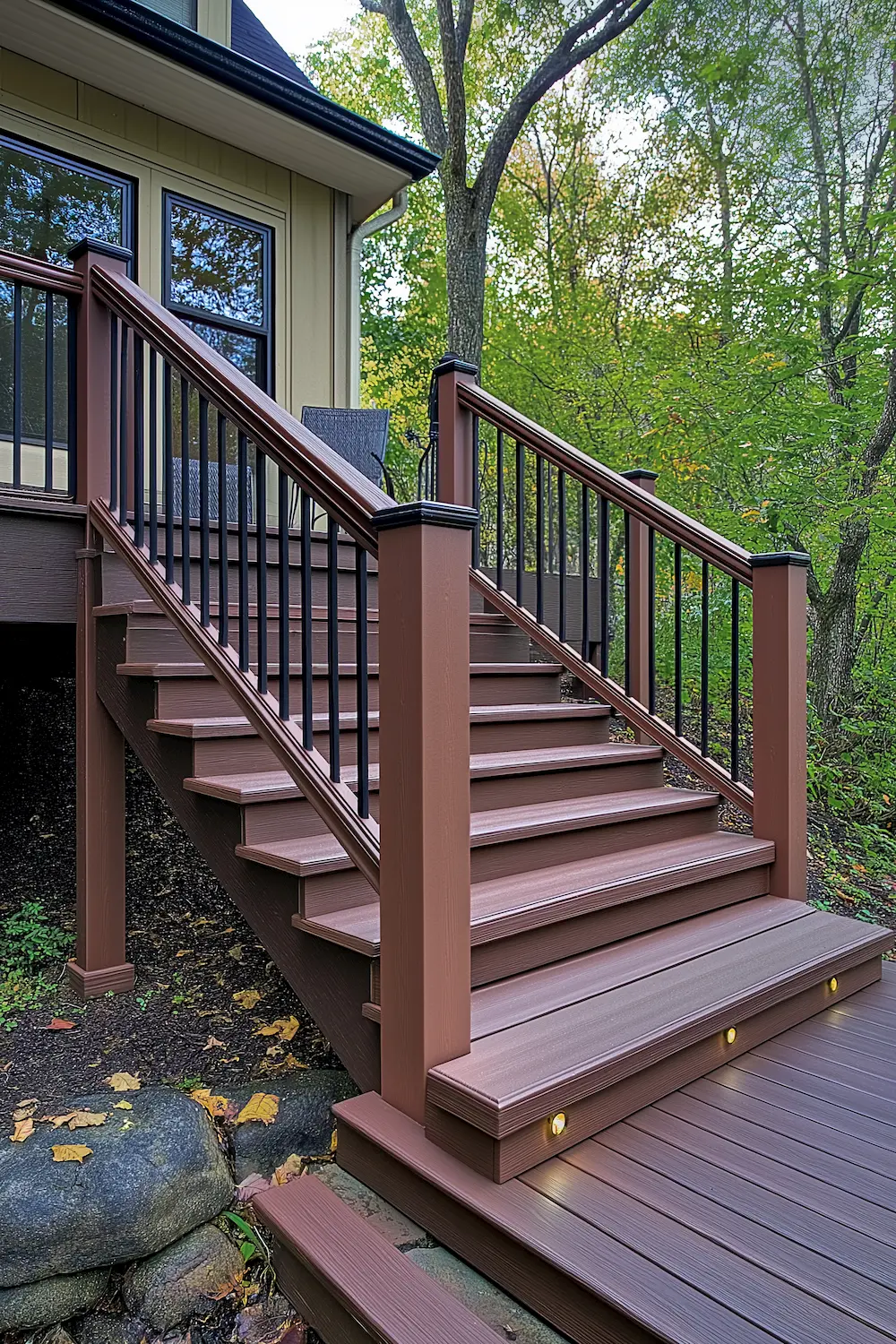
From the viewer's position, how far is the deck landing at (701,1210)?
1.31 m

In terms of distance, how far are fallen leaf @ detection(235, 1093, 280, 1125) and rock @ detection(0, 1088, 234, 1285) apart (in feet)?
0.49

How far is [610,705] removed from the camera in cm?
366

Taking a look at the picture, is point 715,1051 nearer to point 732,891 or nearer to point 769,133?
point 732,891

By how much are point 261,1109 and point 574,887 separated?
43.3 inches

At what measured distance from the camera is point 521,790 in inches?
115

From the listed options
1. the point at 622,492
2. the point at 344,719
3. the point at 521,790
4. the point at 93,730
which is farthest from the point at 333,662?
the point at 622,492

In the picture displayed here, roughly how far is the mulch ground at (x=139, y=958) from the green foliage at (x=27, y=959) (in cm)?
4

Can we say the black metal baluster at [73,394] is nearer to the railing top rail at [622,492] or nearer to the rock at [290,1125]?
the railing top rail at [622,492]

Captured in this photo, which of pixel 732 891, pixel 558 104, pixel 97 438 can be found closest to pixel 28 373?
pixel 97 438

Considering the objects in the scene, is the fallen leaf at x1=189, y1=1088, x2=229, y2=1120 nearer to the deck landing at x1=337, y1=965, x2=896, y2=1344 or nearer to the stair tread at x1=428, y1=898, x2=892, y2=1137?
the deck landing at x1=337, y1=965, x2=896, y2=1344

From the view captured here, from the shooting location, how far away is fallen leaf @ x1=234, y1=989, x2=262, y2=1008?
319cm

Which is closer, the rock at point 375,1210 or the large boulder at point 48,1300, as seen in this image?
the rock at point 375,1210

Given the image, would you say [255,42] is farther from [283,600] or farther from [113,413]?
[283,600]

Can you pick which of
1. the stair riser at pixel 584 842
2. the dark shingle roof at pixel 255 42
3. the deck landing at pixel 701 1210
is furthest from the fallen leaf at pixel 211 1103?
the dark shingle roof at pixel 255 42
